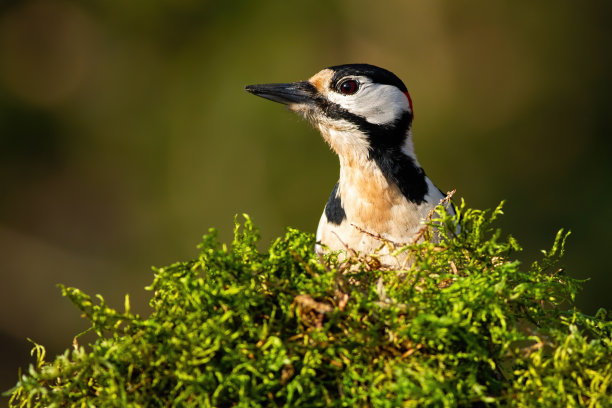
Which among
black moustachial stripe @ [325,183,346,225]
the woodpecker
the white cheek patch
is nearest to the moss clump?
the woodpecker

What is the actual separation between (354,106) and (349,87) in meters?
0.10

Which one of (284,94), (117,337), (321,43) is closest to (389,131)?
(284,94)

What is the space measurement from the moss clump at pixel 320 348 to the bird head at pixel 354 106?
152cm

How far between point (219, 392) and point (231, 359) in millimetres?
60

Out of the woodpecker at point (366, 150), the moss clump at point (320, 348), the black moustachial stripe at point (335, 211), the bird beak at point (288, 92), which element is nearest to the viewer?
the moss clump at point (320, 348)

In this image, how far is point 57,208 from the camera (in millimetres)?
7477

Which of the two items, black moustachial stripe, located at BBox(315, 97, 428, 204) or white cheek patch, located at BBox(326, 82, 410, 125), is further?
white cheek patch, located at BBox(326, 82, 410, 125)

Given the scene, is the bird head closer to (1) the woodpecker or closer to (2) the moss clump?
(1) the woodpecker

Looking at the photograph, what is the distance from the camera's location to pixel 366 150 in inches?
Answer: 107

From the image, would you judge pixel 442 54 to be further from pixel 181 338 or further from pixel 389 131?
pixel 181 338

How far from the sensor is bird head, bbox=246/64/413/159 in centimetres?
274

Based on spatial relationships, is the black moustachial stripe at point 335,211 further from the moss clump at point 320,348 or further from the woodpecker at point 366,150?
the moss clump at point 320,348

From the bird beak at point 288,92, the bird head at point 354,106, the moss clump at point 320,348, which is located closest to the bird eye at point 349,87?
the bird head at point 354,106

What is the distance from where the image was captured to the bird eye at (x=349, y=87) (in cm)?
280
